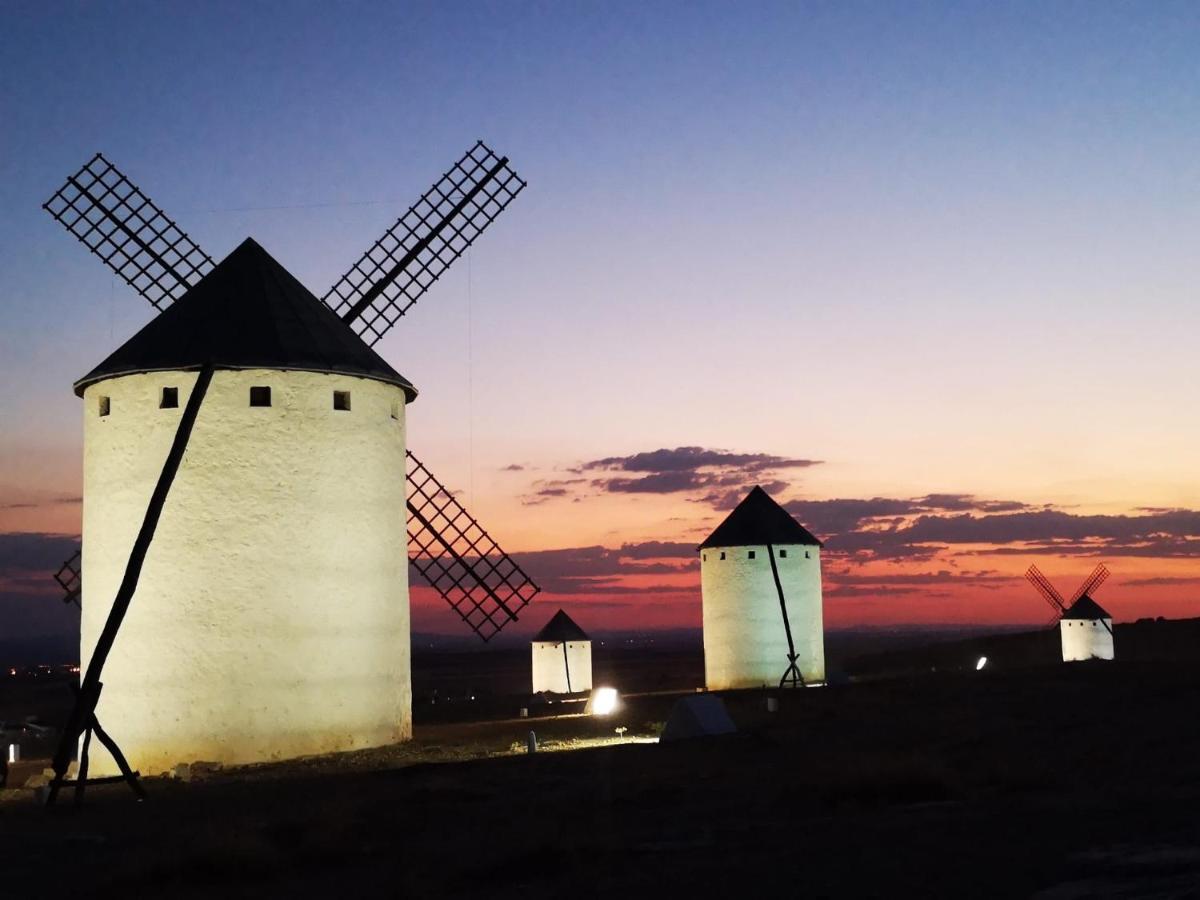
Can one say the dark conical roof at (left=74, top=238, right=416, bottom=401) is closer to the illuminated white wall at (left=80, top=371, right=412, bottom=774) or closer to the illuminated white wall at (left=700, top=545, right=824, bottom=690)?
the illuminated white wall at (left=80, top=371, right=412, bottom=774)

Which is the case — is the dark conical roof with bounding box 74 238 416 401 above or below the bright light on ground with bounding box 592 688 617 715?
above

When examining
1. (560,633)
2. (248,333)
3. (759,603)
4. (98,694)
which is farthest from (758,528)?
(98,694)

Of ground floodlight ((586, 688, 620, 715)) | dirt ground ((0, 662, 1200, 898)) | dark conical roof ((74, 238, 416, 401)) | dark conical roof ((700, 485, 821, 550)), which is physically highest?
dark conical roof ((74, 238, 416, 401))

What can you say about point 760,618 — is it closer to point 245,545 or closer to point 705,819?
point 245,545

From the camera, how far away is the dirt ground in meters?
7.89

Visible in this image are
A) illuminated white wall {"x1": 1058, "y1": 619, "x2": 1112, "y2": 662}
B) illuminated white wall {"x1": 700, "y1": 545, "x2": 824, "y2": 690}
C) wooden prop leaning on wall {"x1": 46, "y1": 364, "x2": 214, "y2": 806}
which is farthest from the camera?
illuminated white wall {"x1": 1058, "y1": 619, "x2": 1112, "y2": 662}

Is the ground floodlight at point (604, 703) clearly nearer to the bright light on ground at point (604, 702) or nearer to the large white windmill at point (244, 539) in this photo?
the bright light on ground at point (604, 702)

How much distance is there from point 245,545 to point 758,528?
20055 millimetres

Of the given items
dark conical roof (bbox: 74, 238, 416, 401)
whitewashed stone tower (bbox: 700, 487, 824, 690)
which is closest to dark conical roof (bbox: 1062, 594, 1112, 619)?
whitewashed stone tower (bbox: 700, 487, 824, 690)

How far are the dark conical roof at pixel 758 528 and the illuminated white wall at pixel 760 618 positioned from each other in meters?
0.23

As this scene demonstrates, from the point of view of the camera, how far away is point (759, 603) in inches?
1344

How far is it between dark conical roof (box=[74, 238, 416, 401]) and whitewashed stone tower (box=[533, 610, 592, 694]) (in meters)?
22.3

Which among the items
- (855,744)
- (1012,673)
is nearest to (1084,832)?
(855,744)

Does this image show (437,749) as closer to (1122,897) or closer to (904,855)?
(904,855)
